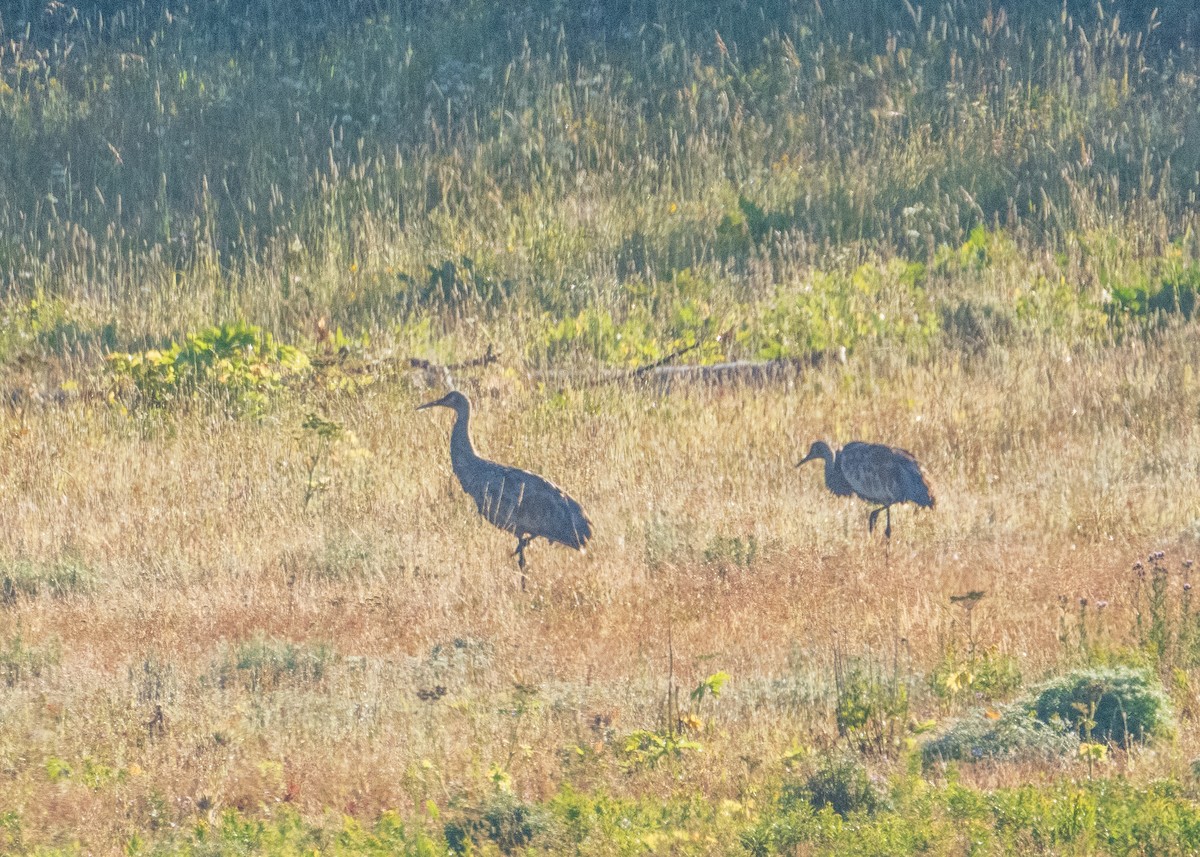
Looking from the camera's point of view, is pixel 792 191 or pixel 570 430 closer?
pixel 570 430

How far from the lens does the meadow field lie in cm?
598

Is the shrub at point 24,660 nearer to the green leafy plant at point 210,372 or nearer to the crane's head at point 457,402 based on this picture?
the crane's head at point 457,402

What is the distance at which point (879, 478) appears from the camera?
29.5 feet

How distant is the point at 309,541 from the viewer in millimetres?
9242

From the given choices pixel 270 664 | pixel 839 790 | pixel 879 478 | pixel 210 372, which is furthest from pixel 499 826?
pixel 210 372

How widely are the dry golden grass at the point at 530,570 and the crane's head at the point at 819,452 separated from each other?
235 millimetres

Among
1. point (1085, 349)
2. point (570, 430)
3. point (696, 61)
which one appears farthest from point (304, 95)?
point (1085, 349)

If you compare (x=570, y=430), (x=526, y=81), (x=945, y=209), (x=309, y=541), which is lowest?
(x=309, y=541)

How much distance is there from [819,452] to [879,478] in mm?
882

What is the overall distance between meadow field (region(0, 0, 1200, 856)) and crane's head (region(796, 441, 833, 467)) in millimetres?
286

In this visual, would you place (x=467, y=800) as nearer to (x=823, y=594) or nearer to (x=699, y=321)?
(x=823, y=594)

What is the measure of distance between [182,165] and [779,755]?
41.0 ft

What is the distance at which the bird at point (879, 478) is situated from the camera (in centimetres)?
891

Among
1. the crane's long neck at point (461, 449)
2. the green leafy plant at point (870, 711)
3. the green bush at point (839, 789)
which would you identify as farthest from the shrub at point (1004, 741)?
the crane's long neck at point (461, 449)
